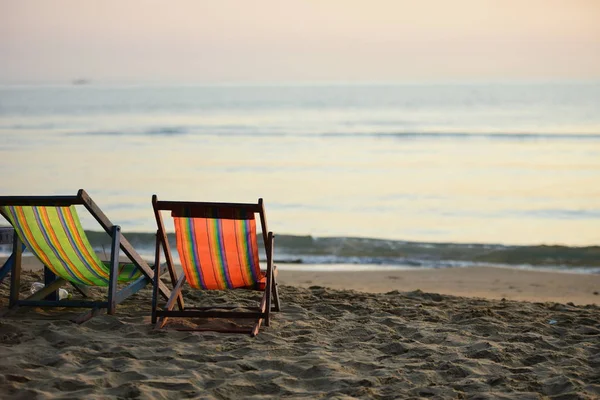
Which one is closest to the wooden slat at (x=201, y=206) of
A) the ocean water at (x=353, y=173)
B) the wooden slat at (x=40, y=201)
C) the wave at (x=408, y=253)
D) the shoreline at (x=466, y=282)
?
the wooden slat at (x=40, y=201)

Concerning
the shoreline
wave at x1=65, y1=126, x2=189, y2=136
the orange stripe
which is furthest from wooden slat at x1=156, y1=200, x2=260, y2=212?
wave at x1=65, y1=126, x2=189, y2=136

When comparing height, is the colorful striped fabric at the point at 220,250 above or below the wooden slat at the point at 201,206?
below

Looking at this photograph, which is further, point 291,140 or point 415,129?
point 415,129

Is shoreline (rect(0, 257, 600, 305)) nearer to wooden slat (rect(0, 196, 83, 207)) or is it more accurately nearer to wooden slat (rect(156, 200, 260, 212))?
wooden slat (rect(156, 200, 260, 212))

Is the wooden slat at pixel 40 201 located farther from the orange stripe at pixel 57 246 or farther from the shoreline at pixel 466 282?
the shoreline at pixel 466 282

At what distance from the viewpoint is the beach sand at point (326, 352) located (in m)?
3.94

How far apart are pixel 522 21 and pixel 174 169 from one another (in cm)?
3184

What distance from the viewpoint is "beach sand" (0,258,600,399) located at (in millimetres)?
3943

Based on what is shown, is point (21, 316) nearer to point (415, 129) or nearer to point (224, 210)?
point (224, 210)

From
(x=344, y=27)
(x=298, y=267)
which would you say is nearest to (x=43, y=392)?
(x=298, y=267)

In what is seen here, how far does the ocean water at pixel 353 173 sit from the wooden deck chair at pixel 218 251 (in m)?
4.27

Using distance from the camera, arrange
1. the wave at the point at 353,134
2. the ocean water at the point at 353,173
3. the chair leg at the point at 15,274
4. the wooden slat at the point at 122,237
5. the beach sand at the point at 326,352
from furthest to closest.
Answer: the wave at the point at 353,134
the ocean water at the point at 353,173
the chair leg at the point at 15,274
the wooden slat at the point at 122,237
the beach sand at the point at 326,352

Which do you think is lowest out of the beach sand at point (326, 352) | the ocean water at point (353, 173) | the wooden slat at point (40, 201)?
the beach sand at point (326, 352)

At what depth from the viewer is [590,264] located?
950 centimetres
